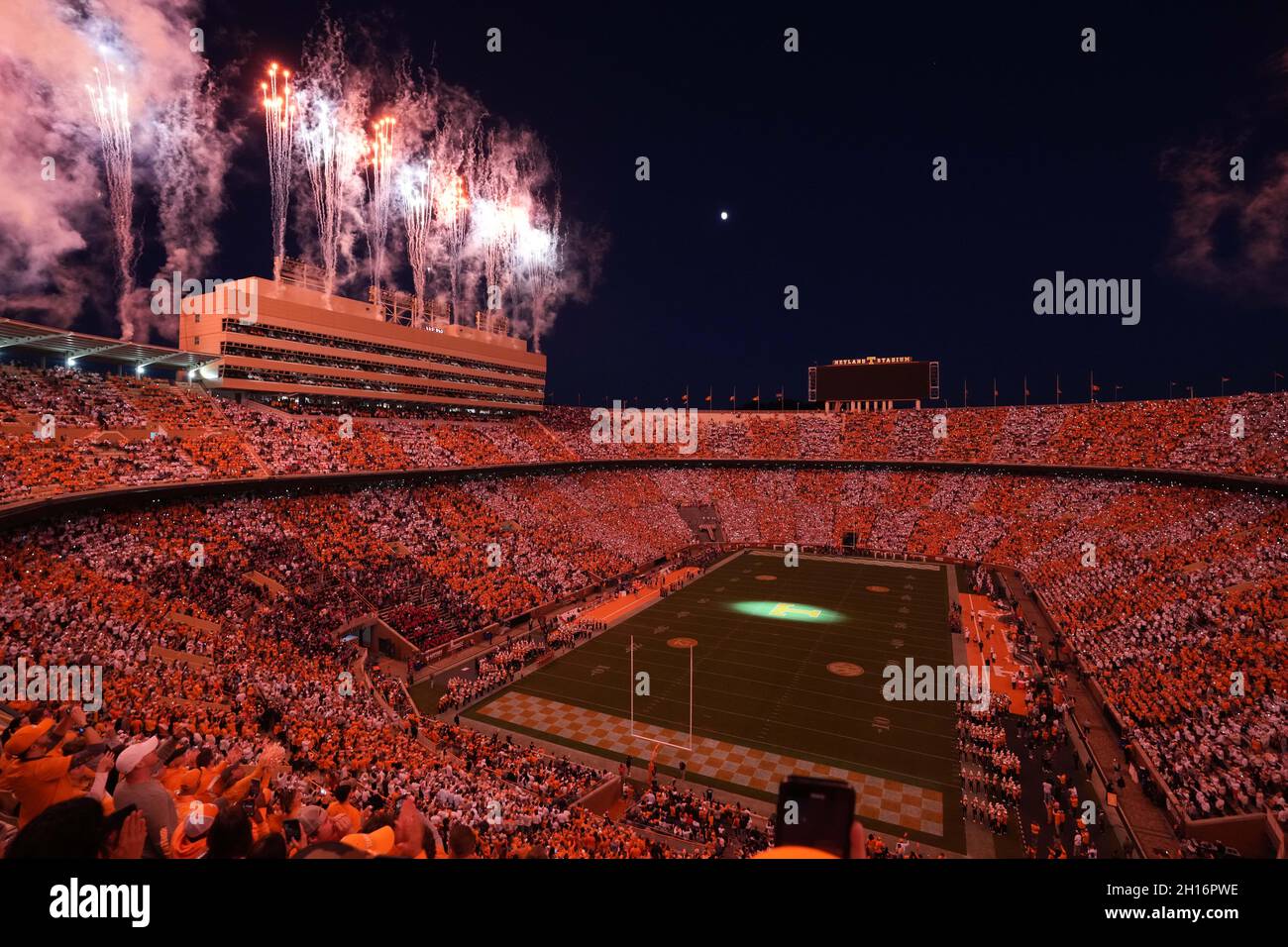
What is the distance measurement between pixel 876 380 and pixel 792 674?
57.8 m

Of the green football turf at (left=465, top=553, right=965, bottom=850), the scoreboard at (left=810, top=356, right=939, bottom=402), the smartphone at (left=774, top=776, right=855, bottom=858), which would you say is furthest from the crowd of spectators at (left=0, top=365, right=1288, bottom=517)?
the smartphone at (left=774, top=776, right=855, bottom=858)

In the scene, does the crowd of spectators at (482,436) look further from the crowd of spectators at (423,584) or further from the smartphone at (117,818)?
the smartphone at (117,818)

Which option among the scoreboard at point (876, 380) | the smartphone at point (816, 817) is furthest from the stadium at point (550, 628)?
the scoreboard at point (876, 380)

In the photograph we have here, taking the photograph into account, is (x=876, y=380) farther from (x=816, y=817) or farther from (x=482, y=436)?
(x=816, y=817)

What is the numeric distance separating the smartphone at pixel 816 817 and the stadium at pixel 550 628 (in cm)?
2

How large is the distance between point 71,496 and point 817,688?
33.7 meters

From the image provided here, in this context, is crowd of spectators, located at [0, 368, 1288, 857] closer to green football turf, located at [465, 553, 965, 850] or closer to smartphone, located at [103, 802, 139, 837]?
smartphone, located at [103, 802, 139, 837]

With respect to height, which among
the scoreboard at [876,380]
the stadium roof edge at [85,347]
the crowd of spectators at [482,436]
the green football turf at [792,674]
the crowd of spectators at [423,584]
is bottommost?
the green football turf at [792,674]

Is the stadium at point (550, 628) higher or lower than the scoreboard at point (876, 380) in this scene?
→ lower

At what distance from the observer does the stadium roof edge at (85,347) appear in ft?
105
